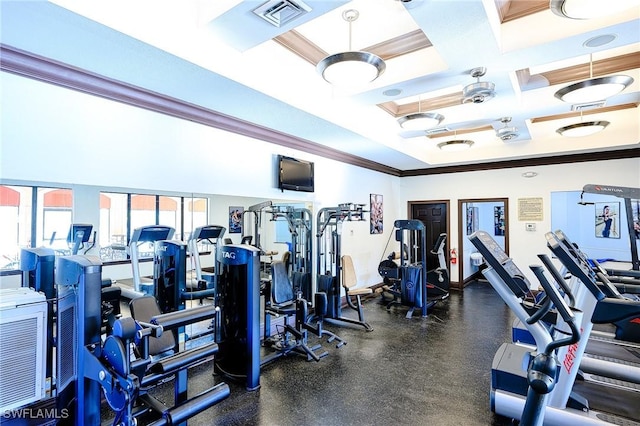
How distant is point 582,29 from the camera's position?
8.08ft

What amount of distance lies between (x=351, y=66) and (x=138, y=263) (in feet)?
8.99

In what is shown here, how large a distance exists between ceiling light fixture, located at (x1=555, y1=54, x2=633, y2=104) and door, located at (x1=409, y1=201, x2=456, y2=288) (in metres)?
4.60

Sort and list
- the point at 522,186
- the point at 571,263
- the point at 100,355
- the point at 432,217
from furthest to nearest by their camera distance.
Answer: the point at 432,217 → the point at 522,186 → the point at 571,263 → the point at 100,355

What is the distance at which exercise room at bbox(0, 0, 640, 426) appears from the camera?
1930mm

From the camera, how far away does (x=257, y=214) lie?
4.49m

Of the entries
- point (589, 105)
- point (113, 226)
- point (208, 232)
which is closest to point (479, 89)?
point (589, 105)

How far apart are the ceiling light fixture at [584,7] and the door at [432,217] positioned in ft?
19.1

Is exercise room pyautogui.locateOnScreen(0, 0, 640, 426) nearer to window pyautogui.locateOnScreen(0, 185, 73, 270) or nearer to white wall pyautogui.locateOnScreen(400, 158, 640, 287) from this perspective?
window pyautogui.locateOnScreen(0, 185, 73, 270)

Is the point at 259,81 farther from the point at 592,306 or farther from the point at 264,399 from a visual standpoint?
the point at 592,306

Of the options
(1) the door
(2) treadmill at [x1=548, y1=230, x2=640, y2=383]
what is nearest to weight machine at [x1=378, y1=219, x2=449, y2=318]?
(1) the door

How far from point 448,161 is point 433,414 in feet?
18.3

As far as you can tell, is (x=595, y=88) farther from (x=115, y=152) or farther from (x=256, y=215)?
(x=115, y=152)

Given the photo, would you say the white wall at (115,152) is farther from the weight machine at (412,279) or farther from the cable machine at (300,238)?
the weight machine at (412,279)

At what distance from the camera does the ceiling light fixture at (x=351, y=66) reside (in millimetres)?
2426
